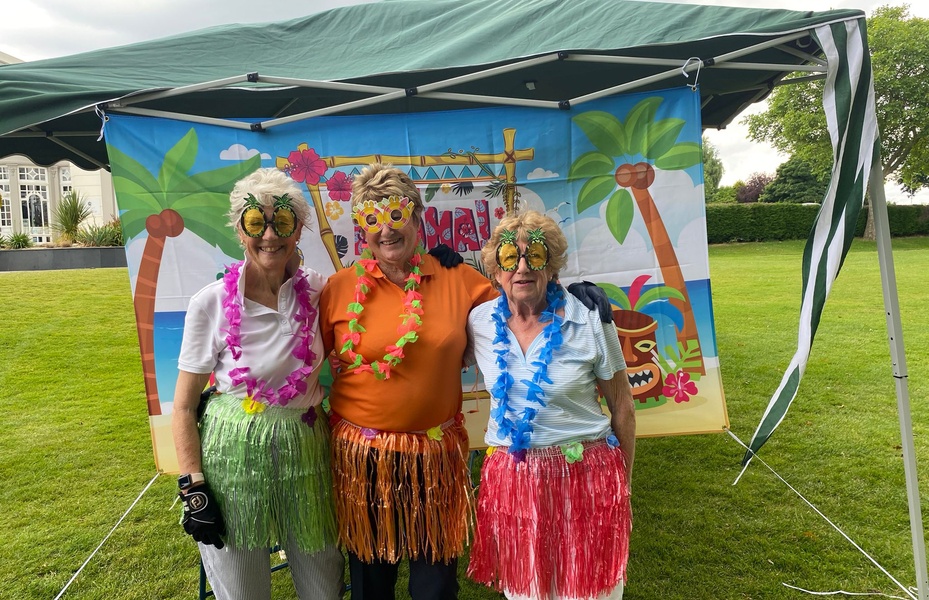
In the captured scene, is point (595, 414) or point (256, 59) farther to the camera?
point (256, 59)

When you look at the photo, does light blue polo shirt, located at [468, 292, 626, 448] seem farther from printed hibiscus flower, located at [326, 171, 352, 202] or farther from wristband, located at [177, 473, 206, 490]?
printed hibiscus flower, located at [326, 171, 352, 202]

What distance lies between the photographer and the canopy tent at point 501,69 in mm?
2193

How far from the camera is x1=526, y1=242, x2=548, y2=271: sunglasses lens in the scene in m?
1.81

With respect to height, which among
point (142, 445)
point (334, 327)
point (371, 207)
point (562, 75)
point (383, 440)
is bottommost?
point (142, 445)

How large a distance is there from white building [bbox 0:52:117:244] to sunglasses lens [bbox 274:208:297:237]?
35516 mm

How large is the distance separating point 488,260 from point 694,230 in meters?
1.19

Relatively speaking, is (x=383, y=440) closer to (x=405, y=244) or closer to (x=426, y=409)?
(x=426, y=409)

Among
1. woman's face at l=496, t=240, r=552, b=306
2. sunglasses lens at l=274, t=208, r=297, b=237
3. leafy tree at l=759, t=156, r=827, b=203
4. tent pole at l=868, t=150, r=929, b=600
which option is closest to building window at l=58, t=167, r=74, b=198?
sunglasses lens at l=274, t=208, r=297, b=237

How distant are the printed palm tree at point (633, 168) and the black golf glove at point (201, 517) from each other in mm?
1911

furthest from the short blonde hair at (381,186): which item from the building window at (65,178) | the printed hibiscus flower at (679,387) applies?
the building window at (65,178)

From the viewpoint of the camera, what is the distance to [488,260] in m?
1.91

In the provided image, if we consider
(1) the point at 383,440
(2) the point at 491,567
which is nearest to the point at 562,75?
(1) the point at 383,440

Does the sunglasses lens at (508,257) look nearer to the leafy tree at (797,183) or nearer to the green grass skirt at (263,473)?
the green grass skirt at (263,473)

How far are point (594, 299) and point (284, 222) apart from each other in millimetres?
1020
